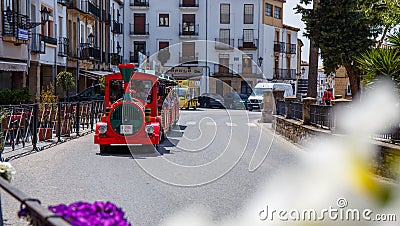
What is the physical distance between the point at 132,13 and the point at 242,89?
13.5m

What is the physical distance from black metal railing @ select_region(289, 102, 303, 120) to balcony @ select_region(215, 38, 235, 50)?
120 ft

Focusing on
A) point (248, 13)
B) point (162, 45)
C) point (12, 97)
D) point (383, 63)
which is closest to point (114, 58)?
point (162, 45)

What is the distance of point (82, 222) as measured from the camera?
78.2 inches

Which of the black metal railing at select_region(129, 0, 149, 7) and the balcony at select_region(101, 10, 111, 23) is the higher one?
the black metal railing at select_region(129, 0, 149, 7)

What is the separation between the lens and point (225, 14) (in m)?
61.1

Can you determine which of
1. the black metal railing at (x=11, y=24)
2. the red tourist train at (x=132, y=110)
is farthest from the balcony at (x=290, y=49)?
the red tourist train at (x=132, y=110)

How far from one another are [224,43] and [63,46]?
1058 inches

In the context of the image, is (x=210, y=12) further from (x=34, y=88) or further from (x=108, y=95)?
(x=108, y=95)

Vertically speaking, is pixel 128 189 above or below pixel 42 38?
below

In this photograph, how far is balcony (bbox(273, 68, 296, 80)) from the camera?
204 feet

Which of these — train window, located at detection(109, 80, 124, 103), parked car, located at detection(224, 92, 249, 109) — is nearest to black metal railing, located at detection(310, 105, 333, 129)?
train window, located at detection(109, 80, 124, 103)

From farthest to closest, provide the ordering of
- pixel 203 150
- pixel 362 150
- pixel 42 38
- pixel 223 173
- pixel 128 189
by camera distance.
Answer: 1. pixel 42 38
2. pixel 203 150
3. pixel 223 173
4. pixel 128 189
5. pixel 362 150

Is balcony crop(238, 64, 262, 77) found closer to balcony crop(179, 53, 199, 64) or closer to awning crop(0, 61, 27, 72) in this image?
balcony crop(179, 53, 199, 64)

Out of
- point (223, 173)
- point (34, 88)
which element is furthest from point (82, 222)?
point (34, 88)
